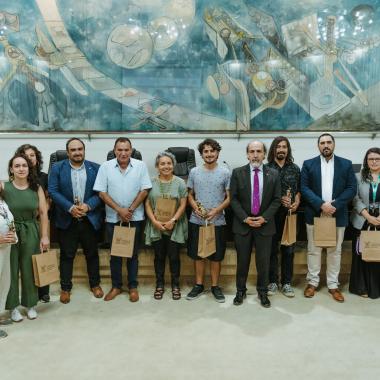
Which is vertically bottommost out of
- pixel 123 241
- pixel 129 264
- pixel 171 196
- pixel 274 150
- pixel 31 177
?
pixel 129 264

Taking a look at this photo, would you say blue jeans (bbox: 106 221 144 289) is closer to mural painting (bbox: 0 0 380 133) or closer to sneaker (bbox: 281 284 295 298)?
sneaker (bbox: 281 284 295 298)

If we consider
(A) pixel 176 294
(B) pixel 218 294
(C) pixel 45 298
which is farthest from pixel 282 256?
(C) pixel 45 298

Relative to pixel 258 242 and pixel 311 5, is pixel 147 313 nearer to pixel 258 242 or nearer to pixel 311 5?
pixel 258 242

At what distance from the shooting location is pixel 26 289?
321 centimetres

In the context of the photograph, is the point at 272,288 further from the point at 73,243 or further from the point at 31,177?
the point at 31,177

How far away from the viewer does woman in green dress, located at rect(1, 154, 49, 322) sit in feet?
10.2

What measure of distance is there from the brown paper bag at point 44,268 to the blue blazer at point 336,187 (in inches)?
94.0

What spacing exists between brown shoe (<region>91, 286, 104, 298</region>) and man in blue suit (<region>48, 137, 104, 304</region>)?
0.23 meters

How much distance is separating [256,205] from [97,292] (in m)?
1.75

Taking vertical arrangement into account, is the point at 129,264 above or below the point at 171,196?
below

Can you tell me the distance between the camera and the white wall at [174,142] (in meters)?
5.27

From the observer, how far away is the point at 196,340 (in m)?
2.86

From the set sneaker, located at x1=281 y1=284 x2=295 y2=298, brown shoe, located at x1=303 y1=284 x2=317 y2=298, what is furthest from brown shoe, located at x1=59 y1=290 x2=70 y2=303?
brown shoe, located at x1=303 y1=284 x2=317 y2=298

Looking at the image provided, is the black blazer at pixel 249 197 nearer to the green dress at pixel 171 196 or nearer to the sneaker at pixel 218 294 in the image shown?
the green dress at pixel 171 196
